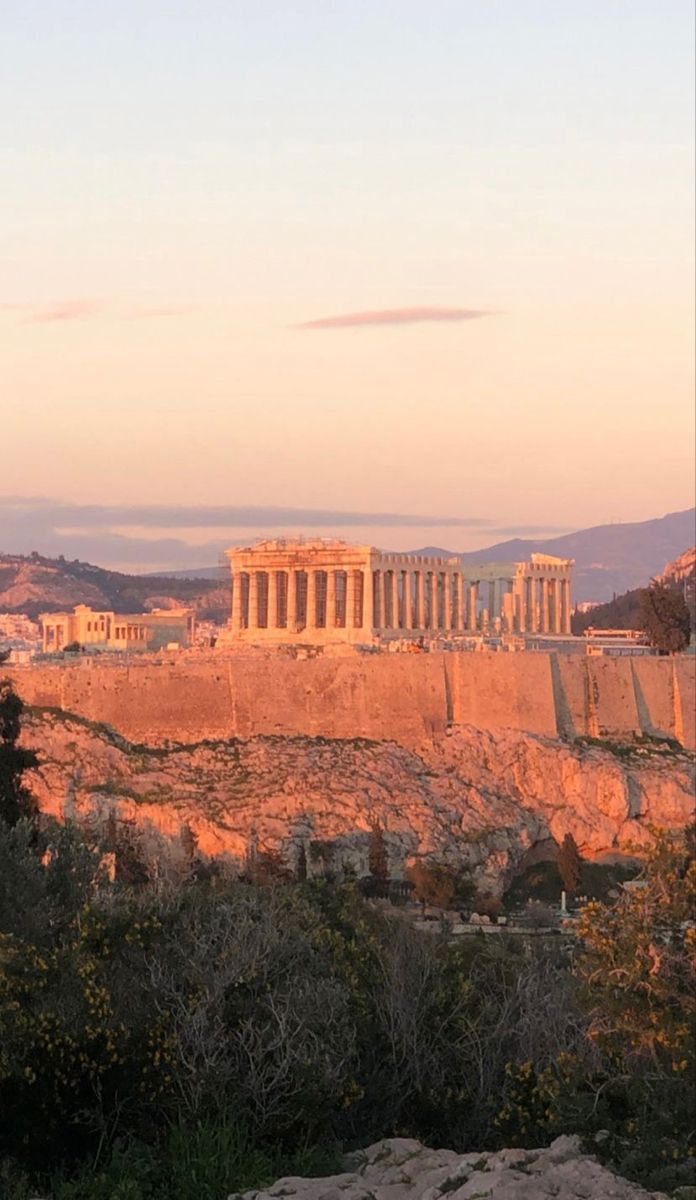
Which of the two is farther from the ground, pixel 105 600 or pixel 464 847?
pixel 105 600

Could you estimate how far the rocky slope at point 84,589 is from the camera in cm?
12131

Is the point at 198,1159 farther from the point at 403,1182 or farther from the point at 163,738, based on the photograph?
the point at 163,738

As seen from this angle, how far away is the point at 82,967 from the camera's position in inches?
672

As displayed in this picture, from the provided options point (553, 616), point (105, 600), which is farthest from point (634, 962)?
point (105, 600)

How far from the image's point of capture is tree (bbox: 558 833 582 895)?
42500 millimetres

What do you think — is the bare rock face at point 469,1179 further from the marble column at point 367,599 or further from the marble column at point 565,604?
the marble column at point 565,604

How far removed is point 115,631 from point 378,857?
92.2ft

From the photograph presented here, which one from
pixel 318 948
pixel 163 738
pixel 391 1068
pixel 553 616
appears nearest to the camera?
pixel 391 1068

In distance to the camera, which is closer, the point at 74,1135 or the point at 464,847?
the point at 74,1135

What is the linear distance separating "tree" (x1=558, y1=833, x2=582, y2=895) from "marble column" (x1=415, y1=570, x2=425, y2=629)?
16.2 m

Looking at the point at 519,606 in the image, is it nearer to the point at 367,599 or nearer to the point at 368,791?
the point at 367,599

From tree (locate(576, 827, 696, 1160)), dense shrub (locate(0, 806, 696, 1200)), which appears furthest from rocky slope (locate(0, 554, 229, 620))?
tree (locate(576, 827, 696, 1160))

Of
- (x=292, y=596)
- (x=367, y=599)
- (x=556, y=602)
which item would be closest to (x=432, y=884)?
(x=367, y=599)

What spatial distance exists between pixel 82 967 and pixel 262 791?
85.7 ft
